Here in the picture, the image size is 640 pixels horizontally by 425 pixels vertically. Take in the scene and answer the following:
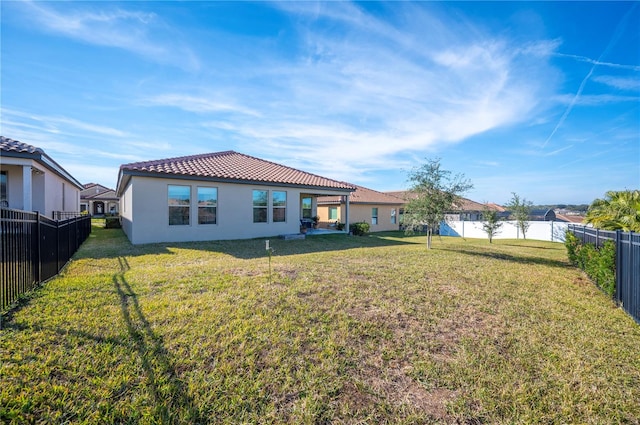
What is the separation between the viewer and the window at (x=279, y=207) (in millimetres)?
15258

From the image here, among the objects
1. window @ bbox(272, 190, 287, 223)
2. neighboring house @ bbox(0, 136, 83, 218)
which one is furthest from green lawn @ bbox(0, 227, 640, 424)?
window @ bbox(272, 190, 287, 223)

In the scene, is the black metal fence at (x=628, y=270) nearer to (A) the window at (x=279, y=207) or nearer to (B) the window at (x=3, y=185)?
(A) the window at (x=279, y=207)

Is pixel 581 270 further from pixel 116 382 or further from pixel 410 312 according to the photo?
pixel 116 382

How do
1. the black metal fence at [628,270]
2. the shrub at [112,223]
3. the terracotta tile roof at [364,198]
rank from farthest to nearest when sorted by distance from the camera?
the terracotta tile roof at [364,198]
the shrub at [112,223]
the black metal fence at [628,270]

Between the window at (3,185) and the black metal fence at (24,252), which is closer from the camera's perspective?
the black metal fence at (24,252)

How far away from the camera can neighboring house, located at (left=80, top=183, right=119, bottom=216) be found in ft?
134

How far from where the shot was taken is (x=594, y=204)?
13.7 m

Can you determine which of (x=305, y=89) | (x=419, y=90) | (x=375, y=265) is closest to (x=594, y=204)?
(x=419, y=90)

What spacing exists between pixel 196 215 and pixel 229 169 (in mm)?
2984

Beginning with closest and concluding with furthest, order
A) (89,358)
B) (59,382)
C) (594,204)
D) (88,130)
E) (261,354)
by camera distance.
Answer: (59,382) < (89,358) < (261,354) < (594,204) < (88,130)

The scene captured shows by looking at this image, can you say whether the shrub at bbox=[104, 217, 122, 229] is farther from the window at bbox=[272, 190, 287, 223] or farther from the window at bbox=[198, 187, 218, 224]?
the window at bbox=[272, 190, 287, 223]

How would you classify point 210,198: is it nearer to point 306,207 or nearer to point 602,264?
point 306,207

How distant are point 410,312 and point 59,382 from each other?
4483 mm

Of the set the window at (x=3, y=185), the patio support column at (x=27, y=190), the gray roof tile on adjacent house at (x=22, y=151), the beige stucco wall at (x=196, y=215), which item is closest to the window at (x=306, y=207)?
the beige stucco wall at (x=196, y=215)
